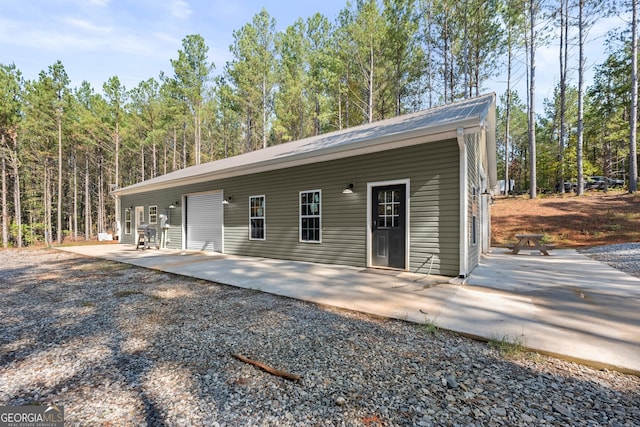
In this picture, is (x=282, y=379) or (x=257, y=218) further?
(x=257, y=218)

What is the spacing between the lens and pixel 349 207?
622 centimetres

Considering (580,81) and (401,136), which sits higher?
(580,81)

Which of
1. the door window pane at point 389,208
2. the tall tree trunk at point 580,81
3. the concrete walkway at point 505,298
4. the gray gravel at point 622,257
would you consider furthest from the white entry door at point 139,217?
the tall tree trunk at point 580,81

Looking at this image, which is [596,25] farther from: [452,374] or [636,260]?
[452,374]

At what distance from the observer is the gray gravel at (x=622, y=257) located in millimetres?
5732

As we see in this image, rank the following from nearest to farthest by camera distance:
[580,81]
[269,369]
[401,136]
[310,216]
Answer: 1. [269,369]
2. [401,136]
3. [310,216]
4. [580,81]

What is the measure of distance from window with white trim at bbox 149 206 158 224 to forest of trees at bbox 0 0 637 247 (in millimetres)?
8034

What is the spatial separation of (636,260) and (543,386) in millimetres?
7551

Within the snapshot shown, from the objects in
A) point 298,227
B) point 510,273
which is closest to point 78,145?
point 298,227

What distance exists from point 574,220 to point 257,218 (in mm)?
→ 13502

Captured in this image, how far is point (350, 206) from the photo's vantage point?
20.4ft

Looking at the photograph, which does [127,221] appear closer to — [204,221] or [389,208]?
[204,221]

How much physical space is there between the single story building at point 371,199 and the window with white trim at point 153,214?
3.08m

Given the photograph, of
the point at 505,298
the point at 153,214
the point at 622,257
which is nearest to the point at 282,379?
the point at 505,298
